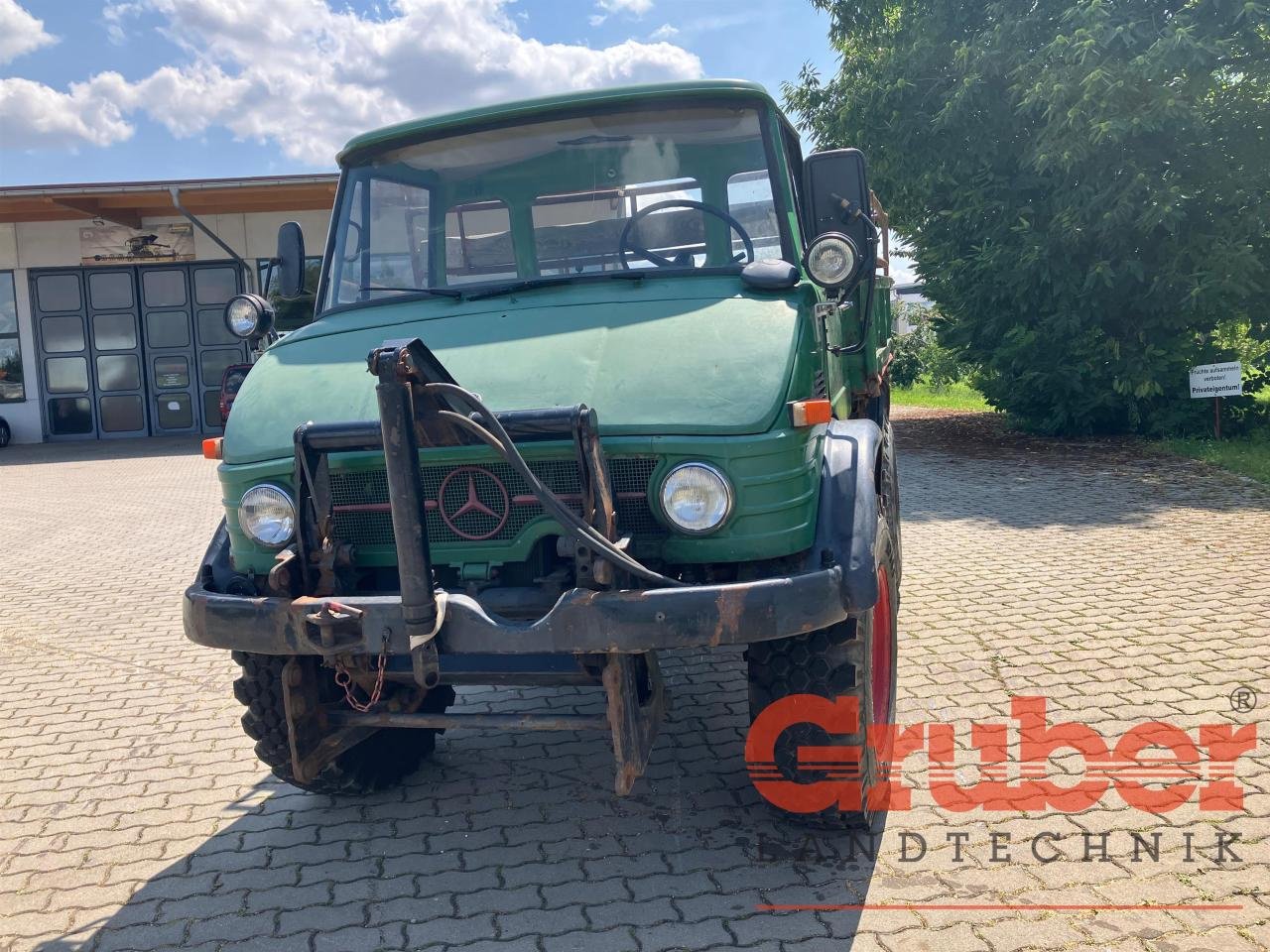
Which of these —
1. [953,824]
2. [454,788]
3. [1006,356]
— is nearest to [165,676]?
[454,788]

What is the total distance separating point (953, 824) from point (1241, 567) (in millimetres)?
4563

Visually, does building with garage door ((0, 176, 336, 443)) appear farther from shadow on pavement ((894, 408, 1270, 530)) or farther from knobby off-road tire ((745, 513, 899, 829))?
knobby off-road tire ((745, 513, 899, 829))

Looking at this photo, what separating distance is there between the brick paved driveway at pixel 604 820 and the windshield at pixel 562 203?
197 centimetres

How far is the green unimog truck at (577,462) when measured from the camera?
9.67 ft

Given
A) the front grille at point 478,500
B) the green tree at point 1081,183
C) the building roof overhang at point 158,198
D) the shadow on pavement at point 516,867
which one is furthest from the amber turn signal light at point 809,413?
the building roof overhang at point 158,198

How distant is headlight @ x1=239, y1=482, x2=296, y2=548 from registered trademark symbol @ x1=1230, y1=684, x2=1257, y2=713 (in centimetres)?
391

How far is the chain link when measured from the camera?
324cm

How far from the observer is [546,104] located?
13.3 ft

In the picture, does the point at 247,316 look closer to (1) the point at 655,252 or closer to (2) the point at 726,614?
(1) the point at 655,252

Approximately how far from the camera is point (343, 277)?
4.33 metres

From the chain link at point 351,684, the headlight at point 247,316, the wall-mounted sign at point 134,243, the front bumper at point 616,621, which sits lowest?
the chain link at point 351,684

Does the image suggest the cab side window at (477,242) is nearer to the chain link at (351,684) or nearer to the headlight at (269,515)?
the headlight at (269,515)

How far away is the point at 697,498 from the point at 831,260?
3.44 ft

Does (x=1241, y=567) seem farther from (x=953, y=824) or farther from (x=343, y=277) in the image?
(x=343, y=277)
